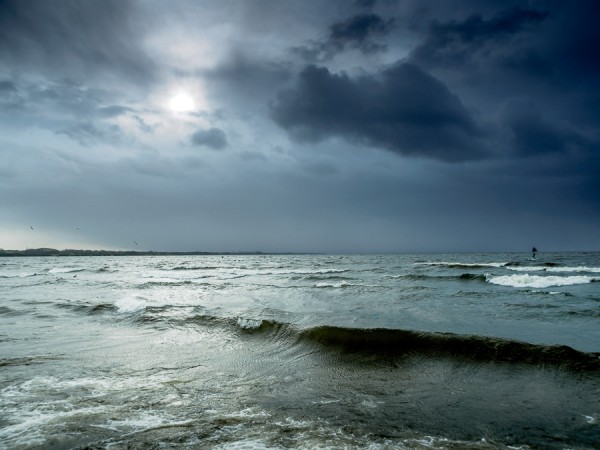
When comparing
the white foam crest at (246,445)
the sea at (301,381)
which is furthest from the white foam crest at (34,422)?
the white foam crest at (246,445)

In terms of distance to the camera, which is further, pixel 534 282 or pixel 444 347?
pixel 534 282

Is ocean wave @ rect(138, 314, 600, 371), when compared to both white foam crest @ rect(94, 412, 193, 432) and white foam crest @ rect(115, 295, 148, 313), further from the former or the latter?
white foam crest @ rect(115, 295, 148, 313)

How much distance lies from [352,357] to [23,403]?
5.83 m

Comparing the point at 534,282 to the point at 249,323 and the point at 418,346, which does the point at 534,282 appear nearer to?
the point at 418,346

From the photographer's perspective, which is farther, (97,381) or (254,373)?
(254,373)

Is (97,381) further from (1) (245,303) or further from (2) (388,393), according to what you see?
(1) (245,303)

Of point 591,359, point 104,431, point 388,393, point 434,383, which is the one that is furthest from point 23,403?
point 591,359

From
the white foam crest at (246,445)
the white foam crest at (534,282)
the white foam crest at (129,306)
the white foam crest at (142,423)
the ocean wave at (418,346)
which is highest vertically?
the white foam crest at (246,445)

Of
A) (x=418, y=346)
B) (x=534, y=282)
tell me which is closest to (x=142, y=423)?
(x=418, y=346)

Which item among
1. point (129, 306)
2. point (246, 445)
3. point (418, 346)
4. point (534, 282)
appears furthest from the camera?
point (534, 282)

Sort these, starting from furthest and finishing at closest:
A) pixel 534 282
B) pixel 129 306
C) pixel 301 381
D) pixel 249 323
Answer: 1. pixel 534 282
2. pixel 129 306
3. pixel 249 323
4. pixel 301 381

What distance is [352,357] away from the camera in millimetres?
7926

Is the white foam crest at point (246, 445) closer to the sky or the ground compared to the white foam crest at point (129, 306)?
closer to the sky

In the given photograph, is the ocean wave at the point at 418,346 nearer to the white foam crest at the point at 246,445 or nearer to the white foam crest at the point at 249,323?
the white foam crest at the point at 249,323
